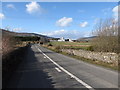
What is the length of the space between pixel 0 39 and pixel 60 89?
40.3 feet

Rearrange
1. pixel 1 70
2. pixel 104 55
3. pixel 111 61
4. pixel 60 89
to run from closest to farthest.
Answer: pixel 60 89
pixel 1 70
pixel 111 61
pixel 104 55

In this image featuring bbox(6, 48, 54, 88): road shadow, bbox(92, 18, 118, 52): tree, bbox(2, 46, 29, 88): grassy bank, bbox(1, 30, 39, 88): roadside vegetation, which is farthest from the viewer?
bbox(92, 18, 118, 52): tree

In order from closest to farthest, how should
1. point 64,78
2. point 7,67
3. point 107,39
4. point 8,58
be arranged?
point 7,67, point 64,78, point 8,58, point 107,39

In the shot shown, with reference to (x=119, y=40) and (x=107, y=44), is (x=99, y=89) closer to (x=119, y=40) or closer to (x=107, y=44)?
(x=119, y=40)

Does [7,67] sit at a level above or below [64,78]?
above

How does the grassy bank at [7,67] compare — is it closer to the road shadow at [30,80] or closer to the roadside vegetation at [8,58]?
the roadside vegetation at [8,58]

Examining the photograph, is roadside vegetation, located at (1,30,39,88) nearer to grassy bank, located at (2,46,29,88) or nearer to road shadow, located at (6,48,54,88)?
grassy bank, located at (2,46,29,88)

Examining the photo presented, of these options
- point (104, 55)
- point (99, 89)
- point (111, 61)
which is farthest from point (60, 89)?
point (104, 55)

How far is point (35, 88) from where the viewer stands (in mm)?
7438

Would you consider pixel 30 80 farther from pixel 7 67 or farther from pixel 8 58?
pixel 8 58

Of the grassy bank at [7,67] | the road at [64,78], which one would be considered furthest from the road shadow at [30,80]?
the grassy bank at [7,67]

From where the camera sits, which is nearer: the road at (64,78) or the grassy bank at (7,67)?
the road at (64,78)

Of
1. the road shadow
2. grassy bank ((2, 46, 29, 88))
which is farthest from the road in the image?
grassy bank ((2, 46, 29, 88))

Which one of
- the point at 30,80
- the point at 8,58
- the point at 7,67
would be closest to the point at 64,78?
the point at 30,80
